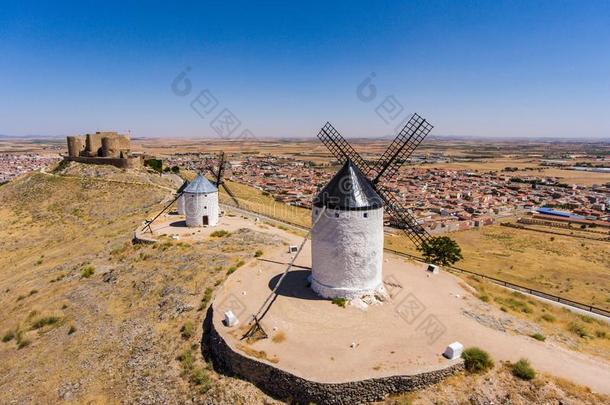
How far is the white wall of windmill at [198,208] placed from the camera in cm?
2591

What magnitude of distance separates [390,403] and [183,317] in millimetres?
8916

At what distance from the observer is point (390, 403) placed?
30.7ft

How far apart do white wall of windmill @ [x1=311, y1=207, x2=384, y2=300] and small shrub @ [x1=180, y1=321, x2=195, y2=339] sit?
5.12m

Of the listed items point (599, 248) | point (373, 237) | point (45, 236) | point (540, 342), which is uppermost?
point (373, 237)

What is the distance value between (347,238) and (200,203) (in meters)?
15.7

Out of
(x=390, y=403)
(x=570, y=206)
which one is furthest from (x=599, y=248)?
(x=390, y=403)

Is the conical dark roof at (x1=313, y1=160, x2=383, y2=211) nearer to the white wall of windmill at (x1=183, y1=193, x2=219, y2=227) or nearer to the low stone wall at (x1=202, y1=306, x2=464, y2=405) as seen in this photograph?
the low stone wall at (x1=202, y1=306, x2=464, y2=405)

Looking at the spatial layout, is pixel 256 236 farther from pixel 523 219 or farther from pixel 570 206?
pixel 570 206

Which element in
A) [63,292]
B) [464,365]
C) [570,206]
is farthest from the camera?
[570,206]

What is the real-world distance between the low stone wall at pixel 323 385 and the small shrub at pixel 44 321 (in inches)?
422

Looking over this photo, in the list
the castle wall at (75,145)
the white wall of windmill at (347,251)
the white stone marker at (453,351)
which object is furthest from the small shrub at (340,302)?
the castle wall at (75,145)

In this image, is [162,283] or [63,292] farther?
[63,292]

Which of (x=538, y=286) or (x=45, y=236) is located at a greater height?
(x=45, y=236)

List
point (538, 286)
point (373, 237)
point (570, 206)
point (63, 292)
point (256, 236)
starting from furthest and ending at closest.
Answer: point (570, 206) < point (538, 286) < point (256, 236) < point (63, 292) < point (373, 237)
